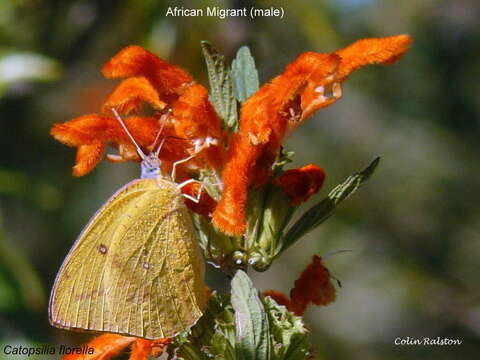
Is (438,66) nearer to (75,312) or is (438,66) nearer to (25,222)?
(25,222)

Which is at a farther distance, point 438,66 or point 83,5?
point 438,66

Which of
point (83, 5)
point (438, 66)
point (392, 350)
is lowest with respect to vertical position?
point (392, 350)

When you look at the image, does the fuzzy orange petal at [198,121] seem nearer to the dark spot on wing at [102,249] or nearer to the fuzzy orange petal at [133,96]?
the fuzzy orange petal at [133,96]

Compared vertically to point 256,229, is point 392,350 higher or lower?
lower

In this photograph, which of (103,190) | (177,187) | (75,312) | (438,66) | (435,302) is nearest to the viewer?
(75,312)

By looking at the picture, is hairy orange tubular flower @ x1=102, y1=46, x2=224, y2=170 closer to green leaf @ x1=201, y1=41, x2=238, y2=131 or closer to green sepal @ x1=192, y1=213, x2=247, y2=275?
green leaf @ x1=201, y1=41, x2=238, y2=131

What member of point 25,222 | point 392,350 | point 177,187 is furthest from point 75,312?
point 392,350

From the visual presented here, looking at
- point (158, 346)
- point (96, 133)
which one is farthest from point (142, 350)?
point (96, 133)
